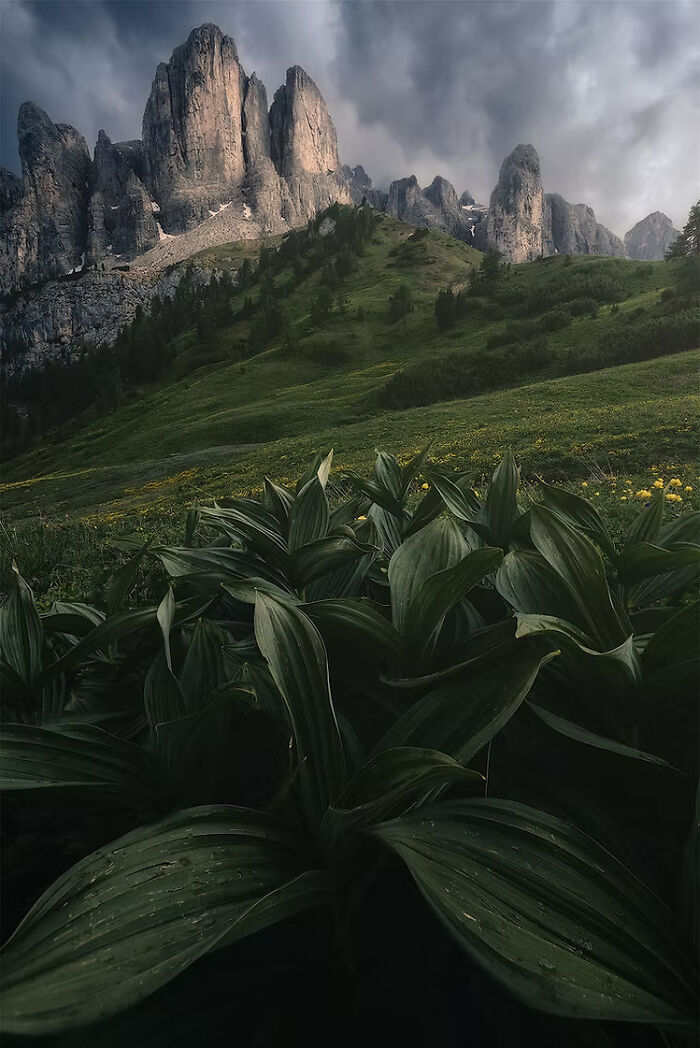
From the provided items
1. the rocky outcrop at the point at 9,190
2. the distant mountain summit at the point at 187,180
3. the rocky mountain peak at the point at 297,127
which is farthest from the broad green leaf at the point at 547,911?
the rocky outcrop at the point at 9,190

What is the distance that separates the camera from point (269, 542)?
157 centimetres

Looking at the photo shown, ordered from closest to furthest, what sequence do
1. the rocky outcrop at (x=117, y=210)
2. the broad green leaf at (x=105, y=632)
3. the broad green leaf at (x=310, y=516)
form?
the broad green leaf at (x=105, y=632) < the broad green leaf at (x=310, y=516) < the rocky outcrop at (x=117, y=210)

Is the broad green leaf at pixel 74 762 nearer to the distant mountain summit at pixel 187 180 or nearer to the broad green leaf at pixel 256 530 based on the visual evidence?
the broad green leaf at pixel 256 530

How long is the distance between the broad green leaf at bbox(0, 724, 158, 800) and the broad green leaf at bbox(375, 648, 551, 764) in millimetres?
424

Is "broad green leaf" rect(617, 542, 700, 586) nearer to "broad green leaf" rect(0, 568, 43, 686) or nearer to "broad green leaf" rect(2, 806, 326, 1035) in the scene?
"broad green leaf" rect(2, 806, 326, 1035)

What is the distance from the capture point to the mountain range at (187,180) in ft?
452

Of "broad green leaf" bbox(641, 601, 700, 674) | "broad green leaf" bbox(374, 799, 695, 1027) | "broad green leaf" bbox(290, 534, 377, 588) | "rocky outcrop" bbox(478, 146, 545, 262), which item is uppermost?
"rocky outcrop" bbox(478, 146, 545, 262)

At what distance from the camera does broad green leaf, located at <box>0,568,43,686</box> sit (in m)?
1.26

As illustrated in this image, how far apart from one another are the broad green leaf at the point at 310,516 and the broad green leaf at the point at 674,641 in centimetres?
100

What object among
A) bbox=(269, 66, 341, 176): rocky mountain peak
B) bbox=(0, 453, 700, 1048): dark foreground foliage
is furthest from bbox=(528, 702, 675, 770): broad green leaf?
bbox=(269, 66, 341, 176): rocky mountain peak

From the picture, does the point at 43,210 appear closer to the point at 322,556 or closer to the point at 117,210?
the point at 117,210

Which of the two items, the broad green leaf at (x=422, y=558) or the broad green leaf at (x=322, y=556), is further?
the broad green leaf at (x=322, y=556)

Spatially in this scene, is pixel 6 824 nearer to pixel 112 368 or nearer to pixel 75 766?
pixel 75 766

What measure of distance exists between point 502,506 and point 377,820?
3.45 ft
